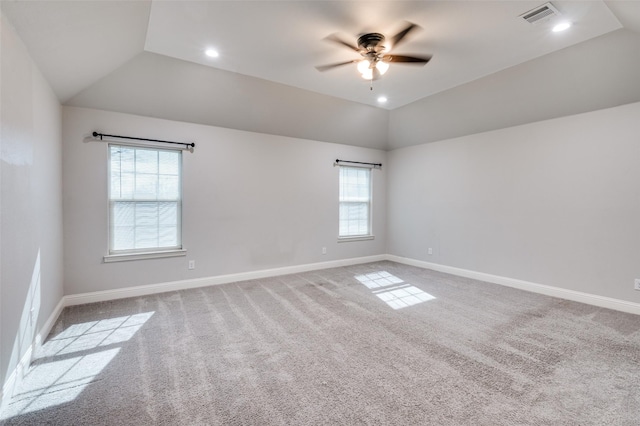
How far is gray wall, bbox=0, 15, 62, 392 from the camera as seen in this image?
185 centimetres

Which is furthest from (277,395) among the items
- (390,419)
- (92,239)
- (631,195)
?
(631,195)

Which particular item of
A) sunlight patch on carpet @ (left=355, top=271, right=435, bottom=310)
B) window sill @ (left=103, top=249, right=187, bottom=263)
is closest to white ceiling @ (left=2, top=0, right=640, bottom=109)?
window sill @ (left=103, top=249, right=187, bottom=263)

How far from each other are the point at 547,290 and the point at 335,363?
3.59 meters

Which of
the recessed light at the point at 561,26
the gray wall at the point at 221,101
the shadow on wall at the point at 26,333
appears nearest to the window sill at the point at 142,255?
the shadow on wall at the point at 26,333

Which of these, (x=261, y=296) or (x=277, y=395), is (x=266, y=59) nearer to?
(x=261, y=296)

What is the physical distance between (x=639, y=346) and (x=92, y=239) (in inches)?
235

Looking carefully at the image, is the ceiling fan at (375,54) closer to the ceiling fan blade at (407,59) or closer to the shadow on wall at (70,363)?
the ceiling fan blade at (407,59)

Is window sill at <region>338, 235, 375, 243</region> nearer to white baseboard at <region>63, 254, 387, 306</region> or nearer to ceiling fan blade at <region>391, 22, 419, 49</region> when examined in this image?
white baseboard at <region>63, 254, 387, 306</region>

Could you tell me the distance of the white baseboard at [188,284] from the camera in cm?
372

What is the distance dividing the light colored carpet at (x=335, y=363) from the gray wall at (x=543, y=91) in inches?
102

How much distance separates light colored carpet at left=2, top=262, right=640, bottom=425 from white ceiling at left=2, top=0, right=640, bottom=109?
253 centimetres

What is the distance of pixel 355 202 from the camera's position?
6.25m

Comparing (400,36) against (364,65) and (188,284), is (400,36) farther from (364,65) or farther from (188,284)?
Result: (188,284)

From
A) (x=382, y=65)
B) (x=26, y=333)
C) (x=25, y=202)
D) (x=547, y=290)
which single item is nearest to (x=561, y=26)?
(x=382, y=65)
